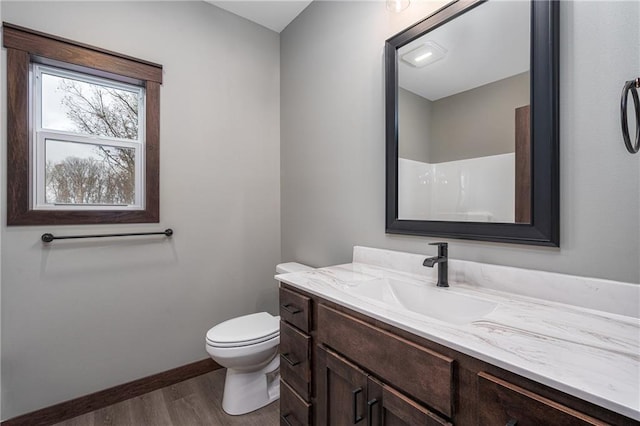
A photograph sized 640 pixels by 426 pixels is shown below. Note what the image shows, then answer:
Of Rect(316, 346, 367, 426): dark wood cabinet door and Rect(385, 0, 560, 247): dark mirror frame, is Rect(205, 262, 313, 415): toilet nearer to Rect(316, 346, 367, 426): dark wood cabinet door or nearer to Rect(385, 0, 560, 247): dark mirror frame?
Rect(316, 346, 367, 426): dark wood cabinet door

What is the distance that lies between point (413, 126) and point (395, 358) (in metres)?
1.06

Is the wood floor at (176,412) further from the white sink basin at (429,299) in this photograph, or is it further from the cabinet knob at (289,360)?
the white sink basin at (429,299)

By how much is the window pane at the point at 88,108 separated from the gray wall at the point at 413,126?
5.53ft

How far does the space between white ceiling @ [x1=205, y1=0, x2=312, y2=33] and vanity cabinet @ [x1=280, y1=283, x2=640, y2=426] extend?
1973 millimetres

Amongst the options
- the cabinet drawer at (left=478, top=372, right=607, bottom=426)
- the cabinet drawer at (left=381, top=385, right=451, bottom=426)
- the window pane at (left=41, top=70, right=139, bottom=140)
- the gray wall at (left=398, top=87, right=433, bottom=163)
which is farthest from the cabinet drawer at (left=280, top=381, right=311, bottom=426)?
the window pane at (left=41, top=70, right=139, bottom=140)

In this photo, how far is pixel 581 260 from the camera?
35.9 inches

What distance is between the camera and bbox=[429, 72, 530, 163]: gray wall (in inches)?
41.8

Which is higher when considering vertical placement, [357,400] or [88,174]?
[88,174]

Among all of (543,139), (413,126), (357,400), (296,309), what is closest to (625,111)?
(543,139)

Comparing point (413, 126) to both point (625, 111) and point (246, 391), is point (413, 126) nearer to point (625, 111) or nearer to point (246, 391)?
point (625, 111)

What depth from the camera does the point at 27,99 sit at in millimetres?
1520

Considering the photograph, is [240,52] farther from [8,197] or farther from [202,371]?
[202,371]

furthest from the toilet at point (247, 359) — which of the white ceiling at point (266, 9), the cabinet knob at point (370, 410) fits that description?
the white ceiling at point (266, 9)

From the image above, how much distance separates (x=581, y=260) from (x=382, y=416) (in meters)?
0.78
